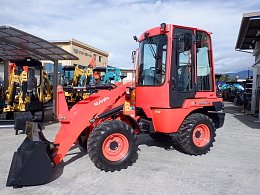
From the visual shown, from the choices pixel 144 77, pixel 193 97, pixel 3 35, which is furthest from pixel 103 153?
pixel 3 35

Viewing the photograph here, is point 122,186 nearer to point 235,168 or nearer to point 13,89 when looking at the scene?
point 235,168

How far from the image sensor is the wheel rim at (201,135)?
481 cm

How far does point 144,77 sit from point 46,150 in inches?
95.1

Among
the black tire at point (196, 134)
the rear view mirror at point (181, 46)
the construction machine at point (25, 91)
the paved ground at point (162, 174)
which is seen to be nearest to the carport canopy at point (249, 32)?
the paved ground at point (162, 174)

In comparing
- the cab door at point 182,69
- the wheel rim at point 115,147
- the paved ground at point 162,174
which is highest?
the cab door at point 182,69

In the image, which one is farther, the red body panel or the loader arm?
→ the red body panel

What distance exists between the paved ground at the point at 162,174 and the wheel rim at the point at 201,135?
0.30 meters

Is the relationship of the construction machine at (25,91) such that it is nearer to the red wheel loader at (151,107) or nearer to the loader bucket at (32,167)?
the red wheel loader at (151,107)

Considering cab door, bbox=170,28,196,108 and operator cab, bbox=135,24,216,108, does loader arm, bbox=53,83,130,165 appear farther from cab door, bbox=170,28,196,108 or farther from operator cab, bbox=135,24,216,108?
cab door, bbox=170,28,196,108

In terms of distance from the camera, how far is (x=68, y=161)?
439cm

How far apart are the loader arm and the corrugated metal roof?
3733mm

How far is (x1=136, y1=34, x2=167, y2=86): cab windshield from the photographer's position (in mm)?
4449

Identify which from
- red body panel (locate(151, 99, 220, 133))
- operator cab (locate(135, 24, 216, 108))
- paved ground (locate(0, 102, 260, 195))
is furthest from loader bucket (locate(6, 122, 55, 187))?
operator cab (locate(135, 24, 216, 108))

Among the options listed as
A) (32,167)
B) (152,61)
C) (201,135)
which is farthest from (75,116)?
(201,135)
